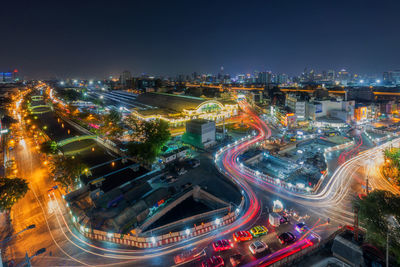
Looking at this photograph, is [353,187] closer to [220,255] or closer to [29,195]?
[220,255]

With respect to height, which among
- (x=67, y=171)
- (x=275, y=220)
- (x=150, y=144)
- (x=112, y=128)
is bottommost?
(x=275, y=220)

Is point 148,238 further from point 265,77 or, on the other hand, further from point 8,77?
point 8,77

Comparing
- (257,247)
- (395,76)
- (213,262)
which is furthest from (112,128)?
(395,76)

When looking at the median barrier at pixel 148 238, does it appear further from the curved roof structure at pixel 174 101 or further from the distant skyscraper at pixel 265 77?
the distant skyscraper at pixel 265 77

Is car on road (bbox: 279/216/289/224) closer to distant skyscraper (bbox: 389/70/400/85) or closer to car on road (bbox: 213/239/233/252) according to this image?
car on road (bbox: 213/239/233/252)

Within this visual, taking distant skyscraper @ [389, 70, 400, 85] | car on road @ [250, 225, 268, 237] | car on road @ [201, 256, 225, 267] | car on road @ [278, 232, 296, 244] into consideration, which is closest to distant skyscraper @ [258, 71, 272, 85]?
distant skyscraper @ [389, 70, 400, 85]

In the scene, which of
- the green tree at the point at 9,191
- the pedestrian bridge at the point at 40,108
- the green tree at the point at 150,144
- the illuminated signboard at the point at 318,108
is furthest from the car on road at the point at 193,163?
the pedestrian bridge at the point at 40,108
